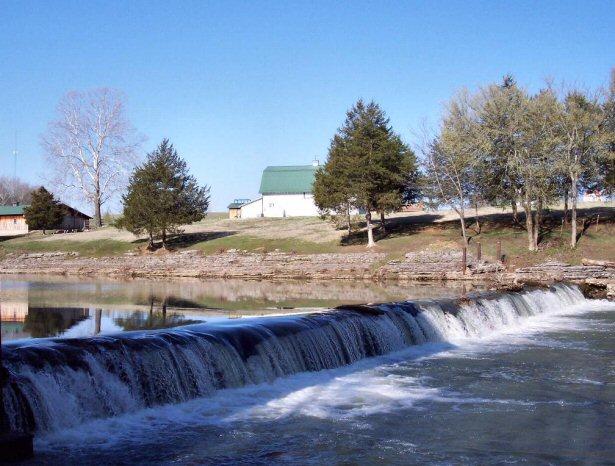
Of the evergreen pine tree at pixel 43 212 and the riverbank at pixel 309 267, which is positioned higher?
the evergreen pine tree at pixel 43 212

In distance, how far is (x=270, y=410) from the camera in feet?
37.5

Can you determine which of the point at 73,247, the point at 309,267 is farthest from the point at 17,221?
→ the point at 309,267

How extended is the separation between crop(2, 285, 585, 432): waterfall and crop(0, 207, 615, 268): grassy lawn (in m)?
24.5

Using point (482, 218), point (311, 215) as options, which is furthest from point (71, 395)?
point (311, 215)

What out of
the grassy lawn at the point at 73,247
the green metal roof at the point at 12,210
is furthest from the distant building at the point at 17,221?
the grassy lawn at the point at 73,247

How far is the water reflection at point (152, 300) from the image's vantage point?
66.6ft

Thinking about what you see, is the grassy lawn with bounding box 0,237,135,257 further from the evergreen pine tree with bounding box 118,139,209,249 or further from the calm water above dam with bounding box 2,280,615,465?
the calm water above dam with bounding box 2,280,615,465

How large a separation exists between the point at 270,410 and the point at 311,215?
215ft

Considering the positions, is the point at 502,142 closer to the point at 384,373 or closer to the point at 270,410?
the point at 384,373

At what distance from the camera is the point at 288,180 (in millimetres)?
80688

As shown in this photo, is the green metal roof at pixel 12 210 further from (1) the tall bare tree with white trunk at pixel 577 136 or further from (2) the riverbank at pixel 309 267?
(1) the tall bare tree with white trunk at pixel 577 136

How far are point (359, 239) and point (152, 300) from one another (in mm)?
25407

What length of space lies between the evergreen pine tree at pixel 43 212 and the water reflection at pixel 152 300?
81.5ft

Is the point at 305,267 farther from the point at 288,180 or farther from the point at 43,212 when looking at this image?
the point at 288,180
